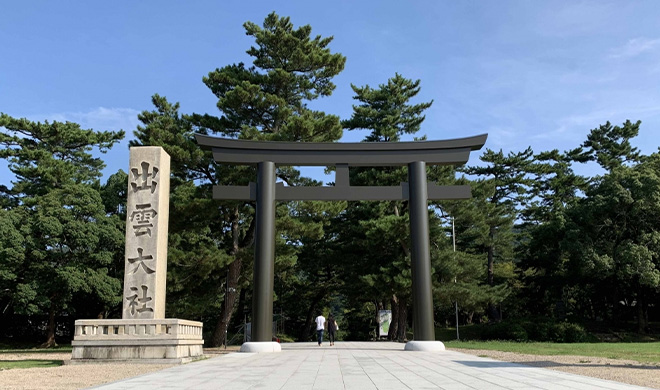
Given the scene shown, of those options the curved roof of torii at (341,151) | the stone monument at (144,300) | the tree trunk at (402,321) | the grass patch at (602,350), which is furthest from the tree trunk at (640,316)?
the stone monument at (144,300)

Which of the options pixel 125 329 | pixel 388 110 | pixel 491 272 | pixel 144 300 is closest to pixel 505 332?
pixel 491 272

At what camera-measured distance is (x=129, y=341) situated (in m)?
11.6

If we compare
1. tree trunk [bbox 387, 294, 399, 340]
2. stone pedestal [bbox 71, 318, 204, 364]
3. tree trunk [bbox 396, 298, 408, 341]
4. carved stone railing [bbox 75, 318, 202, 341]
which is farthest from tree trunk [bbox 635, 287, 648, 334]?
carved stone railing [bbox 75, 318, 202, 341]

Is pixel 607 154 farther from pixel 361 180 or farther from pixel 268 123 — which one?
pixel 268 123

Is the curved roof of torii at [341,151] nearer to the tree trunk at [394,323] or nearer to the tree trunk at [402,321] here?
the tree trunk at [402,321]

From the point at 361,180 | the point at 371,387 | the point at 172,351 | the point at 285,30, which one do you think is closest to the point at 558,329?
the point at 361,180

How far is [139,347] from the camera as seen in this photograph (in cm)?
1152

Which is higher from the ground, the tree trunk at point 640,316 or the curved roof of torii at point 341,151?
the curved roof of torii at point 341,151

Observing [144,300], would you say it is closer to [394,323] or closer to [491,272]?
Result: [394,323]

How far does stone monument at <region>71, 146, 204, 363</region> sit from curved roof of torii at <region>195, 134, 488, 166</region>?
2.38 metres

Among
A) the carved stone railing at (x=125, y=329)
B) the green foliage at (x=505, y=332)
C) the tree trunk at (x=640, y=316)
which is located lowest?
the green foliage at (x=505, y=332)

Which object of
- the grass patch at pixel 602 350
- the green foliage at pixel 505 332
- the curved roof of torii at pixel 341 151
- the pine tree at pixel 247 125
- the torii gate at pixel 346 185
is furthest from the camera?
the green foliage at pixel 505 332

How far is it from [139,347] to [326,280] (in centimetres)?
2174

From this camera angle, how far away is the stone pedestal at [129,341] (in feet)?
37.5
